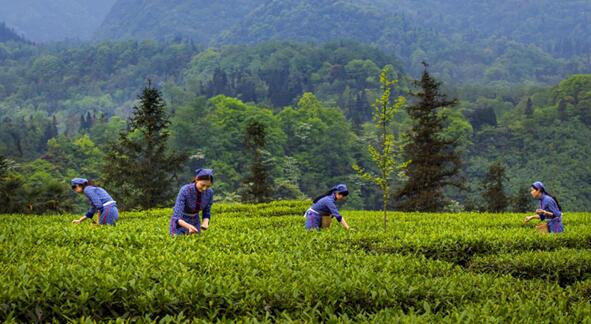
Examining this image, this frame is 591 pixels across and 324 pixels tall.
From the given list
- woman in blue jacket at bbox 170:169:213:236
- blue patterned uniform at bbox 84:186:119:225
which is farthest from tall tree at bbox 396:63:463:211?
woman in blue jacket at bbox 170:169:213:236

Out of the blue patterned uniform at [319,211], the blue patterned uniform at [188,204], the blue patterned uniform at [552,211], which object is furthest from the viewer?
the blue patterned uniform at [552,211]

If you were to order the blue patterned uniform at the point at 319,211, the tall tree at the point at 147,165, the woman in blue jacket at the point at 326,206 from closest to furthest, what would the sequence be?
the woman in blue jacket at the point at 326,206, the blue patterned uniform at the point at 319,211, the tall tree at the point at 147,165

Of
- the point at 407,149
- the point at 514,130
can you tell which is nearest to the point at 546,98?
the point at 514,130

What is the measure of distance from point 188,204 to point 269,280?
3563 millimetres

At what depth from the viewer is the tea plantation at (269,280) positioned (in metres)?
5.66

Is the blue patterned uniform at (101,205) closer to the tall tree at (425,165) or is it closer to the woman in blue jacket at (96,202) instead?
the woman in blue jacket at (96,202)

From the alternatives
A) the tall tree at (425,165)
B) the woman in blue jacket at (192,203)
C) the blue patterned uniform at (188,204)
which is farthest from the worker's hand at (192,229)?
the tall tree at (425,165)

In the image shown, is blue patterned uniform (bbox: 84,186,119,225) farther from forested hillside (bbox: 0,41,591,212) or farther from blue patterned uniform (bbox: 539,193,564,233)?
forested hillside (bbox: 0,41,591,212)

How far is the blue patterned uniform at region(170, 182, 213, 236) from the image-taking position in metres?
9.55

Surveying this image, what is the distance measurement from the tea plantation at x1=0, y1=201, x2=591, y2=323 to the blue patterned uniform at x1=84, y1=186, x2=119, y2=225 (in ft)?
4.94

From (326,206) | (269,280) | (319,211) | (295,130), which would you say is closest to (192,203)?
(326,206)

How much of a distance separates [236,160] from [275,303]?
71345 millimetres

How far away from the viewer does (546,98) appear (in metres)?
106

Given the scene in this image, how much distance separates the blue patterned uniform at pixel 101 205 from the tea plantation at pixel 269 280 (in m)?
1.50
